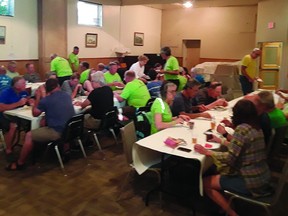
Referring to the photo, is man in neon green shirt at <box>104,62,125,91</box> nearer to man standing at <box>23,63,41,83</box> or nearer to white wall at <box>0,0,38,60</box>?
man standing at <box>23,63,41,83</box>

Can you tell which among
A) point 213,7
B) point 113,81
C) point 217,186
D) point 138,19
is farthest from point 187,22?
point 217,186

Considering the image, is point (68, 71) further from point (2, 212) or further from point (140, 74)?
point (2, 212)

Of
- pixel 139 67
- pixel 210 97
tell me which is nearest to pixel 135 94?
pixel 210 97

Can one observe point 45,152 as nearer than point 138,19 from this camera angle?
Yes

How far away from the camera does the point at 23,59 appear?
28.4 feet

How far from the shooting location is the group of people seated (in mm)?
2516

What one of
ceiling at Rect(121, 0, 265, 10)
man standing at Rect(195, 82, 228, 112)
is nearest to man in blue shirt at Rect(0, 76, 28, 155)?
man standing at Rect(195, 82, 228, 112)

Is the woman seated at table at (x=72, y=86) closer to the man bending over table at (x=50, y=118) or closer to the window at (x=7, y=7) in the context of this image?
the man bending over table at (x=50, y=118)

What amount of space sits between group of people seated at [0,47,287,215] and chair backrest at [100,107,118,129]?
74mm

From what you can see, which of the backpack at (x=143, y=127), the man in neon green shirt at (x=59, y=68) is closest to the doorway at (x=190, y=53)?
the man in neon green shirt at (x=59, y=68)

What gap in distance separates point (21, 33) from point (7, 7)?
2.48ft

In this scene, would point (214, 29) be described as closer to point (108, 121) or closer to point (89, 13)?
point (89, 13)

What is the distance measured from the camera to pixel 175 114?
407 cm

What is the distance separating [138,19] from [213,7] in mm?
3365
